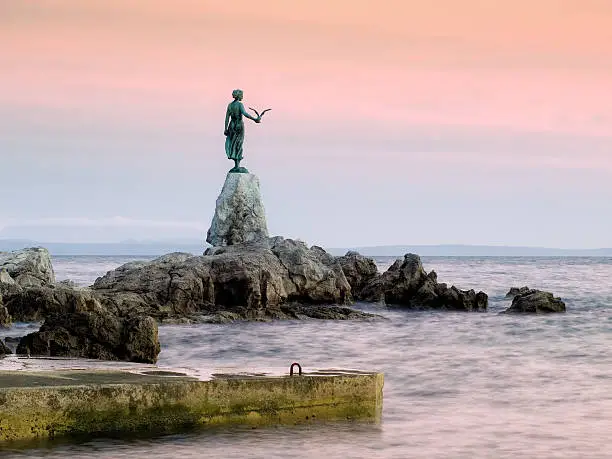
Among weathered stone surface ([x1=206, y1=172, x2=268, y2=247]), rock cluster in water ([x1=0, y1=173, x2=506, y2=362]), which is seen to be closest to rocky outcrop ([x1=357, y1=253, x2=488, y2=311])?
rock cluster in water ([x1=0, y1=173, x2=506, y2=362])

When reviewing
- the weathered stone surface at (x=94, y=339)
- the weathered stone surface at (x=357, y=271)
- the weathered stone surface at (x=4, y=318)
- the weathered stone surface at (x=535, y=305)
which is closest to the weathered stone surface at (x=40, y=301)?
the weathered stone surface at (x=4, y=318)

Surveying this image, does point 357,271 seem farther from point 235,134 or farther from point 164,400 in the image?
point 164,400

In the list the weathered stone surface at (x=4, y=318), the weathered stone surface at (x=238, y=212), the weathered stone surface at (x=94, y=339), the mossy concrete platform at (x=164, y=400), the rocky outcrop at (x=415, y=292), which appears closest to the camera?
the mossy concrete platform at (x=164, y=400)

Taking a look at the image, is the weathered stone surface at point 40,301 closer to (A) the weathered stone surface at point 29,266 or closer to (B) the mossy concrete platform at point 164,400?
(A) the weathered stone surface at point 29,266

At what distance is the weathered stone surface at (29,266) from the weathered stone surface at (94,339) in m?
12.6

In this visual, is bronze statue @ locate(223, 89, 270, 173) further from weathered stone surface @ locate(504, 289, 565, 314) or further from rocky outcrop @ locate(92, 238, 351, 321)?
weathered stone surface @ locate(504, 289, 565, 314)

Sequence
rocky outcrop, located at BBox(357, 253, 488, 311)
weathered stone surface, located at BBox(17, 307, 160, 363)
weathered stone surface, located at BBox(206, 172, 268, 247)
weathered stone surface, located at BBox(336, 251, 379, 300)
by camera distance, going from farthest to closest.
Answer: weathered stone surface, located at BBox(336, 251, 379, 300), weathered stone surface, located at BBox(206, 172, 268, 247), rocky outcrop, located at BBox(357, 253, 488, 311), weathered stone surface, located at BBox(17, 307, 160, 363)

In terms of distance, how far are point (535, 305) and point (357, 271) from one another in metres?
6.18

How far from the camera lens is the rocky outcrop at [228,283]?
1082 inches

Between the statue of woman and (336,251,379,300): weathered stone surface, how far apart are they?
483cm

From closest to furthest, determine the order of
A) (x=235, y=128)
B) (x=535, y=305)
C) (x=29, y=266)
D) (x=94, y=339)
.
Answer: (x=94, y=339) < (x=29, y=266) < (x=535, y=305) < (x=235, y=128)

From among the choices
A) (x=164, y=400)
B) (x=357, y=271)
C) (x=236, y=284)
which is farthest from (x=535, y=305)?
(x=164, y=400)

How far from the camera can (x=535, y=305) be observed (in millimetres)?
33250

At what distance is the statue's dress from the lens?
34.2 metres
